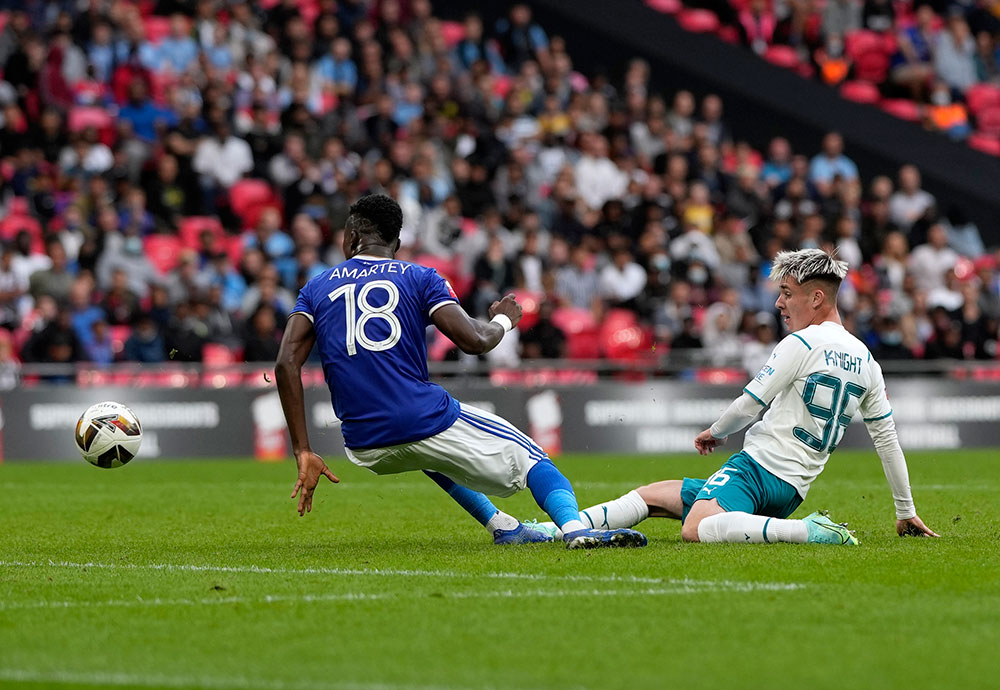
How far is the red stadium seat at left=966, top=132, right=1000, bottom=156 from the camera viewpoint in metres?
27.7

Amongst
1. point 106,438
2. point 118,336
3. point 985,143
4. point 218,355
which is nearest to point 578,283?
point 218,355

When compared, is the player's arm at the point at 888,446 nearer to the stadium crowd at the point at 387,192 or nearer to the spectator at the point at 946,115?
the stadium crowd at the point at 387,192

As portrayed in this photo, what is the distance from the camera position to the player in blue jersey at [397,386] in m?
8.43

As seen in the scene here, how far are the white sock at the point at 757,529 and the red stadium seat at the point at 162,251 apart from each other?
44.1ft

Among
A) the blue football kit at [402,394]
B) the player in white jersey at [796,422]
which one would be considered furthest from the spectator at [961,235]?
the blue football kit at [402,394]

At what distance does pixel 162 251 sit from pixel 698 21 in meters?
11.9

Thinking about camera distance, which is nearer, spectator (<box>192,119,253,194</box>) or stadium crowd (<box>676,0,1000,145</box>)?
spectator (<box>192,119,253,194</box>)

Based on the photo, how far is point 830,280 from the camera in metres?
8.72

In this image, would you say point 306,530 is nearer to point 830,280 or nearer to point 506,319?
point 506,319

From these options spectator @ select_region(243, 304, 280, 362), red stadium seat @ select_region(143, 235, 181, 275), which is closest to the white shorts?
spectator @ select_region(243, 304, 280, 362)

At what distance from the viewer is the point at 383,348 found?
845 centimetres

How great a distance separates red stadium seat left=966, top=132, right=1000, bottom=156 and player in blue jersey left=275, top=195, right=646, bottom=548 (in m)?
20.9

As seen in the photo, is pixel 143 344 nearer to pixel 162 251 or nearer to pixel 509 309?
pixel 162 251

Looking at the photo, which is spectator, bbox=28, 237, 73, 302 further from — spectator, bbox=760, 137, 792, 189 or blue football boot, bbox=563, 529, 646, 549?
blue football boot, bbox=563, 529, 646, 549
